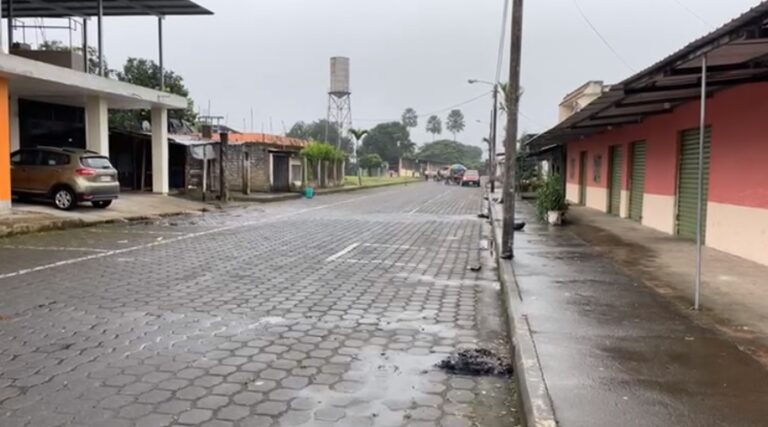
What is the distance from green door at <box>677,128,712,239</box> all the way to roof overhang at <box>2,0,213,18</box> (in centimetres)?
1808

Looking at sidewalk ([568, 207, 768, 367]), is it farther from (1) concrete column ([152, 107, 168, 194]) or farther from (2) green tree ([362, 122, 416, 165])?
(2) green tree ([362, 122, 416, 165])

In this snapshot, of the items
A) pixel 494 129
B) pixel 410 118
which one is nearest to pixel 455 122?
pixel 410 118

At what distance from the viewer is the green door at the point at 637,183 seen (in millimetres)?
17359

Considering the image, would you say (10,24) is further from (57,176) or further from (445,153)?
(445,153)

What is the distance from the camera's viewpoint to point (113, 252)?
11.5 meters

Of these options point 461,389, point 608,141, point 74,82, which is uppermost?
point 74,82

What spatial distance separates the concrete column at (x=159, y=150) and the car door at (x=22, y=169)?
23.7ft

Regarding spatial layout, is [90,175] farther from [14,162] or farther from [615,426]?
[615,426]

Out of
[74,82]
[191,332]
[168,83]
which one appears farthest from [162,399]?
[168,83]

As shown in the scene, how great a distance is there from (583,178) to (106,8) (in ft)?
69.1

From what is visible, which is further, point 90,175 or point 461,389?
point 90,175

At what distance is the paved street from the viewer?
423cm

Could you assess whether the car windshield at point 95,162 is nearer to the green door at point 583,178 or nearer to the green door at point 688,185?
the green door at point 688,185

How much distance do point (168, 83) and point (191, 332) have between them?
37.0 meters
